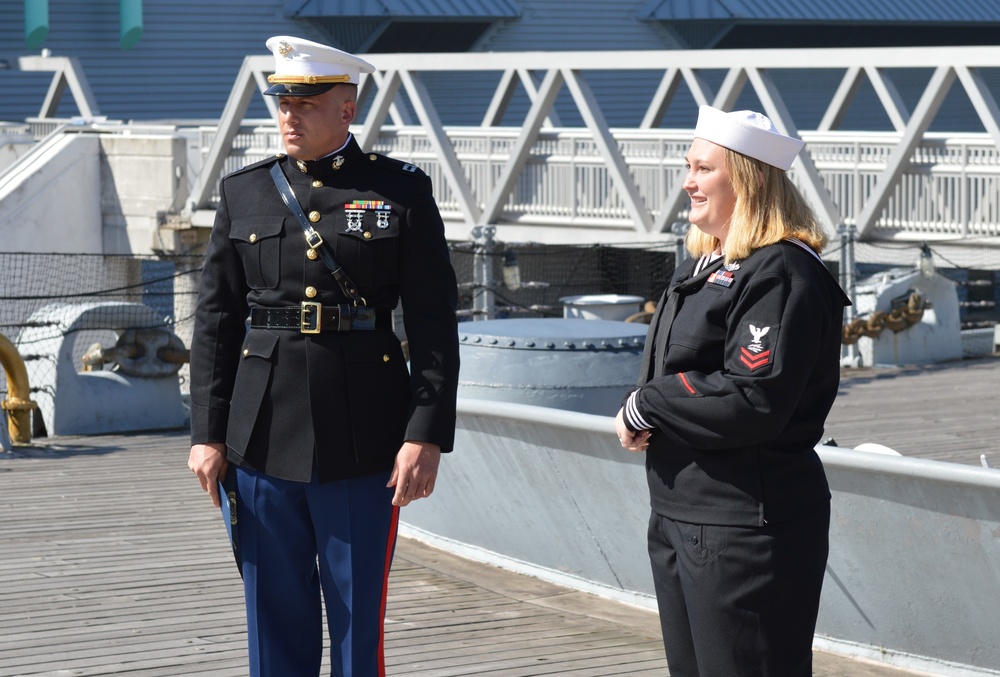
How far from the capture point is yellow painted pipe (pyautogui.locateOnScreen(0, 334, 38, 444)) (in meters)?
8.83

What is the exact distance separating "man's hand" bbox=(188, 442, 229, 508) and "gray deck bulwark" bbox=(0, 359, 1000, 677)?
1.43 m

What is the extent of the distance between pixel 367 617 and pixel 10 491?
4768 mm

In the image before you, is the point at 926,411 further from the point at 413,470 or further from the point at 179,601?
the point at 413,470

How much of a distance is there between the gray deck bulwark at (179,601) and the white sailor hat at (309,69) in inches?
81.5

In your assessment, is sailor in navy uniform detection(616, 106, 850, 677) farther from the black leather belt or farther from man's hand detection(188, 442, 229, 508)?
man's hand detection(188, 442, 229, 508)

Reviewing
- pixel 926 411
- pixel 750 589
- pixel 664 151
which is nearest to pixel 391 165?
pixel 750 589

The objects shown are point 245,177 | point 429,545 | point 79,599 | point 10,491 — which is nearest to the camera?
→ point 245,177

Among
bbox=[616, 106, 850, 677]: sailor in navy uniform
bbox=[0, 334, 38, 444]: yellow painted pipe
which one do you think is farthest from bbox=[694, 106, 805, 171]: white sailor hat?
bbox=[0, 334, 38, 444]: yellow painted pipe

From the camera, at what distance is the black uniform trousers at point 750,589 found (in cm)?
290

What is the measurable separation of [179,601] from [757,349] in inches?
132

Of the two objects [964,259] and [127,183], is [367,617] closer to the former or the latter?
[964,259]

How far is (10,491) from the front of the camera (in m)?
7.71

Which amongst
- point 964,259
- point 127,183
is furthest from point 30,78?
point 964,259

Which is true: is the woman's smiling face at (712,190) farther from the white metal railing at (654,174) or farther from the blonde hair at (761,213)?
the white metal railing at (654,174)
